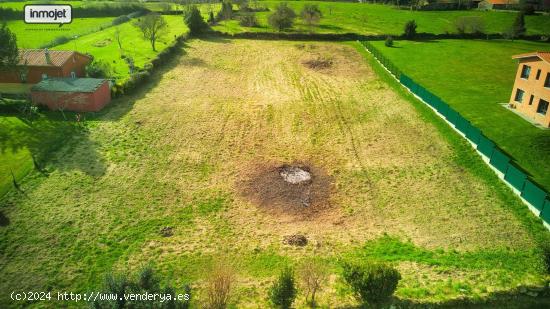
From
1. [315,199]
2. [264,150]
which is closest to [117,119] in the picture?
[264,150]

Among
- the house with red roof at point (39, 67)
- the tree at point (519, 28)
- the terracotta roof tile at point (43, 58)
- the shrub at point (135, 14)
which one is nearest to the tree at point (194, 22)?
the shrub at point (135, 14)

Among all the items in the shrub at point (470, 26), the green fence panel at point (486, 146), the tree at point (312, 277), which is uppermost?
the shrub at point (470, 26)

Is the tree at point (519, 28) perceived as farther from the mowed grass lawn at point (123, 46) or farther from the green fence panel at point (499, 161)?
the mowed grass lawn at point (123, 46)

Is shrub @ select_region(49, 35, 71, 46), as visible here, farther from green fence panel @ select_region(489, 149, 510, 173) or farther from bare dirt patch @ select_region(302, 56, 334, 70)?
green fence panel @ select_region(489, 149, 510, 173)

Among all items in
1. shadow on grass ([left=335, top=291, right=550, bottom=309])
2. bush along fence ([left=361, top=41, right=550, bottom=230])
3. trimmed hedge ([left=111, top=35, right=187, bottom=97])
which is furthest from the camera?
trimmed hedge ([left=111, top=35, right=187, bottom=97])

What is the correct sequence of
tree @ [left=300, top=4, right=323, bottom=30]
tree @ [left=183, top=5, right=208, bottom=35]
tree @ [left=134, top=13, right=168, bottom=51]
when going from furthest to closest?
tree @ [left=300, top=4, right=323, bottom=30] < tree @ [left=183, top=5, right=208, bottom=35] < tree @ [left=134, top=13, right=168, bottom=51]

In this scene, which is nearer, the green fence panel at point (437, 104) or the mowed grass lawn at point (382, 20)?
the green fence panel at point (437, 104)

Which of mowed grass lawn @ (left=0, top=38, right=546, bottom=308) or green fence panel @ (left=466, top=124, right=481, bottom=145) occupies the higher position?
green fence panel @ (left=466, top=124, right=481, bottom=145)

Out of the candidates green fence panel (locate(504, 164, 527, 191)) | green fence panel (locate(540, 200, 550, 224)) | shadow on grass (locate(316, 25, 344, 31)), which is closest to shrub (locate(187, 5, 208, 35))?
shadow on grass (locate(316, 25, 344, 31))
